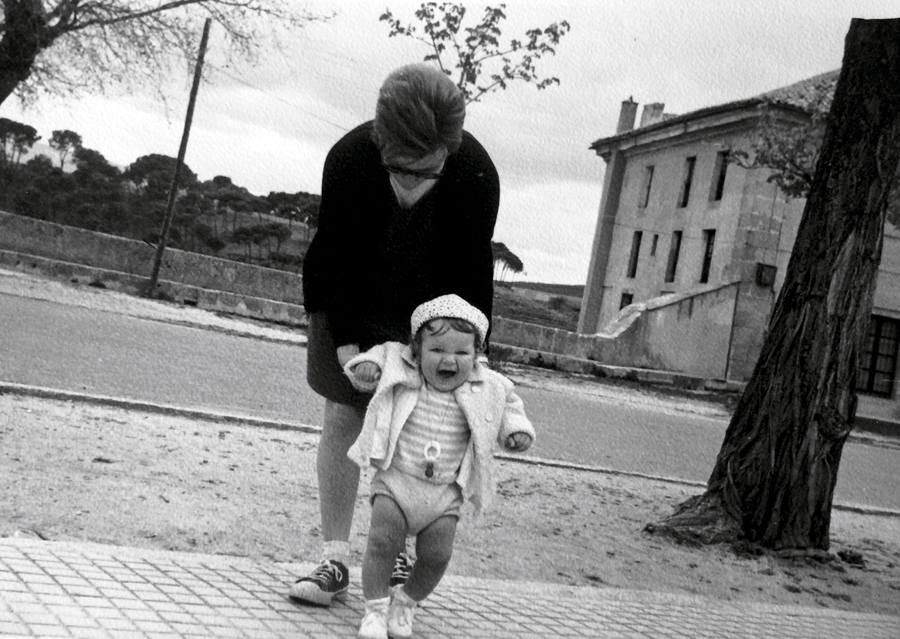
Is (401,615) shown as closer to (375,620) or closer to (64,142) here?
(375,620)

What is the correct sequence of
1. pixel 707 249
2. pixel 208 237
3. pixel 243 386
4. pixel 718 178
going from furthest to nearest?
pixel 707 249
pixel 718 178
pixel 208 237
pixel 243 386

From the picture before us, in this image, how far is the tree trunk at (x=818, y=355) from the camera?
7543mm

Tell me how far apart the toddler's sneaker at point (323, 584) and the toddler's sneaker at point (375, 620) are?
29cm

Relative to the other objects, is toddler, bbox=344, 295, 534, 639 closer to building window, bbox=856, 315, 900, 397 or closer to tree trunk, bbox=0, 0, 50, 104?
tree trunk, bbox=0, 0, 50, 104

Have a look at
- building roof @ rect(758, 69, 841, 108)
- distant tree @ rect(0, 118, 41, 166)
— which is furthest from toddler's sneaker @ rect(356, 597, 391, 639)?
building roof @ rect(758, 69, 841, 108)

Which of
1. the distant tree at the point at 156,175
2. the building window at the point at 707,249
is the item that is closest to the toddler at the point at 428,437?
the distant tree at the point at 156,175

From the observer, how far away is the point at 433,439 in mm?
3711

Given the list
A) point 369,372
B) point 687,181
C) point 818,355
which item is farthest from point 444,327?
point 687,181

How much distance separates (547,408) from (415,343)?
503 inches

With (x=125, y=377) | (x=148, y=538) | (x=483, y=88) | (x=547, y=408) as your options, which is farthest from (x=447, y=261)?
(x=483, y=88)

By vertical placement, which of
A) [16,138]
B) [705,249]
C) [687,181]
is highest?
[687,181]

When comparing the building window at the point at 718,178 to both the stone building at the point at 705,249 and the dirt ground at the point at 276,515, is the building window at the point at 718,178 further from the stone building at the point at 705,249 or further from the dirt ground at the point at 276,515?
the dirt ground at the point at 276,515

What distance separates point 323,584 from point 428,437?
0.71m

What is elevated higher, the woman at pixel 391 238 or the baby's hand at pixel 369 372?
the woman at pixel 391 238
